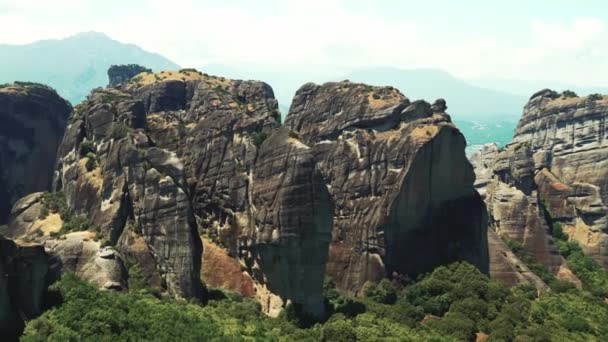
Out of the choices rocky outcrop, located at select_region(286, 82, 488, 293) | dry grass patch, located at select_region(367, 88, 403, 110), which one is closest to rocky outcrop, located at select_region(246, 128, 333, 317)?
rocky outcrop, located at select_region(286, 82, 488, 293)

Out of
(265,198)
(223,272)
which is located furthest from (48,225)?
(265,198)

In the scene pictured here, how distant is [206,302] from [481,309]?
35.0 meters

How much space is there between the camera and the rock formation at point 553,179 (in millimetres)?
114812

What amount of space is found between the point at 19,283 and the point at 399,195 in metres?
51.5

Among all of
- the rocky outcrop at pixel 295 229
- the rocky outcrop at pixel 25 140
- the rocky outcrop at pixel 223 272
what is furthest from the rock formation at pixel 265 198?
the rocky outcrop at pixel 25 140

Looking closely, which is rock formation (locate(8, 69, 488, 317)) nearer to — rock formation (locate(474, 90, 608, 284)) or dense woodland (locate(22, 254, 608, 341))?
dense woodland (locate(22, 254, 608, 341))

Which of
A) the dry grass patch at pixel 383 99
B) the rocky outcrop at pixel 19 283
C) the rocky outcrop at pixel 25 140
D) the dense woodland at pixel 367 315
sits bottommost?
the dense woodland at pixel 367 315

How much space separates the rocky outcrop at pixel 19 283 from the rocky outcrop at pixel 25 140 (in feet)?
216

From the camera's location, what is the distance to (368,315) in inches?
3287

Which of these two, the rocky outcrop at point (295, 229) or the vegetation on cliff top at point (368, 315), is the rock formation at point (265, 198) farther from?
the vegetation on cliff top at point (368, 315)

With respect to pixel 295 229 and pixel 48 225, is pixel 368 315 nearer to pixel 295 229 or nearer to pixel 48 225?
pixel 295 229

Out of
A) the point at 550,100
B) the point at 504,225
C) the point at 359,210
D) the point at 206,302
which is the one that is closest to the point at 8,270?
the point at 206,302

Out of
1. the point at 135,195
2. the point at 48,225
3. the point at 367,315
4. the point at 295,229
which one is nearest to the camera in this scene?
the point at 295,229

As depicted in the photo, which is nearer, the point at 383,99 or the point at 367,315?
the point at 367,315
